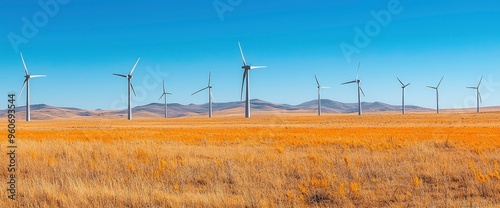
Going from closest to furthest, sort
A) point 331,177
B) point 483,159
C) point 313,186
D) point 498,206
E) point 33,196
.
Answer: point 498,206, point 33,196, point 313,186, point 331,177, point 483,159

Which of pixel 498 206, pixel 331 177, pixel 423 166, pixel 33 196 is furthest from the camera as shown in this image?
pixel 423 166

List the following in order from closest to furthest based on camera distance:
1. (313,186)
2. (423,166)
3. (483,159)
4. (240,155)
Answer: (313,186) < (423,166) < (483,159) < (240,155)

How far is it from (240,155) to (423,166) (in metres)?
7.31

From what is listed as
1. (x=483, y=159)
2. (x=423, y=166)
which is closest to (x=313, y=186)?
(x=423, y=166)

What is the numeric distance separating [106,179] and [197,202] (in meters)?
4.46

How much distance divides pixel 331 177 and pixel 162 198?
5150 millimetres

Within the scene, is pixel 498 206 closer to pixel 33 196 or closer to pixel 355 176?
pixel 355 176

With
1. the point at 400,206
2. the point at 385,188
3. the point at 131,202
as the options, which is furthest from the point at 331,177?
the point at 131,202

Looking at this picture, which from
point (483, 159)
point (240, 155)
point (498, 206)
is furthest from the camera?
point (240, 155)

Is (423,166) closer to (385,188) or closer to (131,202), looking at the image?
(385,188)

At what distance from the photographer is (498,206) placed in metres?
10.2

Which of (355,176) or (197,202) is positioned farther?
(355,176)

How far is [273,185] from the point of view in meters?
12.7

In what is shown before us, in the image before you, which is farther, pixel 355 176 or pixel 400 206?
pixel 355 176
